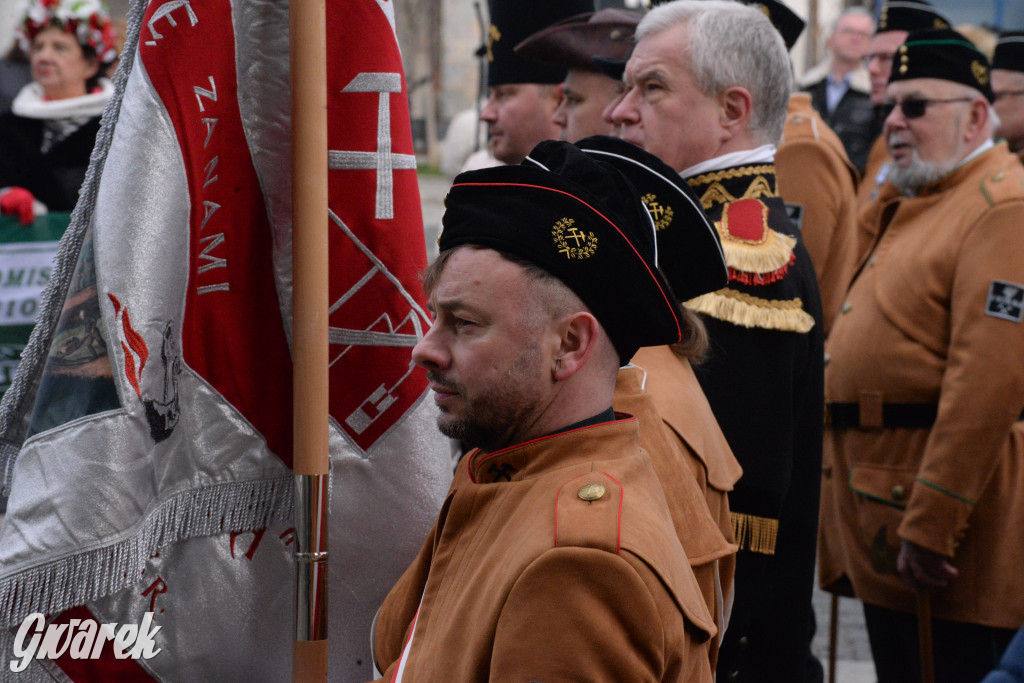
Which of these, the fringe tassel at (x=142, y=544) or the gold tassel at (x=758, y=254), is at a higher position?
the gold tassel at (x=758, y=254)

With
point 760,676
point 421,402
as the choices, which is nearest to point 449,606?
point 421,402

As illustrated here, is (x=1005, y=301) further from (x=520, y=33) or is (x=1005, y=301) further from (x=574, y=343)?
(x=574, y=343)

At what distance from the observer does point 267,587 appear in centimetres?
221

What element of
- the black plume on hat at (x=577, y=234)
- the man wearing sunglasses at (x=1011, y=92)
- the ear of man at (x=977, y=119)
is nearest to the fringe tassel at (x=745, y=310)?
the black plume on hat at (x=577, y=234)

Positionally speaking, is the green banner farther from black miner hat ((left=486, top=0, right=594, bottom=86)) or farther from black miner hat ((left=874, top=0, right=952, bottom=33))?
black miner hat ((left=874, top=0, right=952, bottom=33))

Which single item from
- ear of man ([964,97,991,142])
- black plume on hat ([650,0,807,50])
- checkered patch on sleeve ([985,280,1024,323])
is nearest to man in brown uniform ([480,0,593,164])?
black plume on hat ([650,0,807,50])

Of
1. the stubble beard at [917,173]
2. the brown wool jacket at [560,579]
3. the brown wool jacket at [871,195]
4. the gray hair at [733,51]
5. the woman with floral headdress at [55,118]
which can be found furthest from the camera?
the woman with floral headdress at [55,118]

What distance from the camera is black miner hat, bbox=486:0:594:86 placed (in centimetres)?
370

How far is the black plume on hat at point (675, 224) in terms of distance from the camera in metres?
2.06

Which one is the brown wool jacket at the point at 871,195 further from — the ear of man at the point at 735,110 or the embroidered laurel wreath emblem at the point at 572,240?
the embroidered laurel wreath emblem at the point at 572,240

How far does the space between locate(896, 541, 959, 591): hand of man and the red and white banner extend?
1748 millimetres

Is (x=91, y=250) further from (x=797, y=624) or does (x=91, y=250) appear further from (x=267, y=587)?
(x=797, y=624)

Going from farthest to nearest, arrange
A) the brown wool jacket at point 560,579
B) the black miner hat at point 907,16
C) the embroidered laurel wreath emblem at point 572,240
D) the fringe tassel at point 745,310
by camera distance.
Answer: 1. the black miner hat at point 907,16
2. the fringe tassel at point 745,310
3. the embroidered laurel wreath emblem at point 572,240
4. the brown wool jacket at point 560,579
